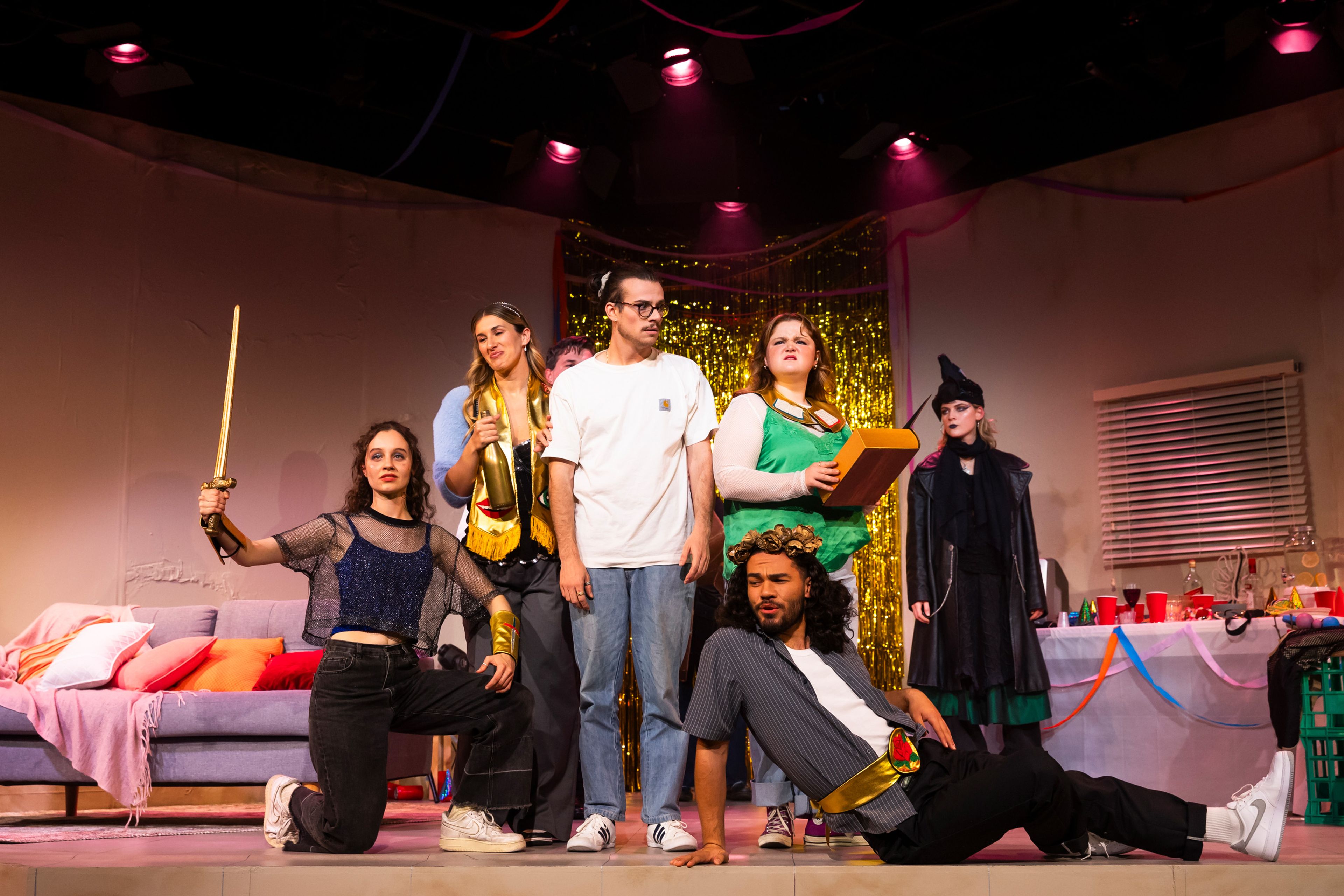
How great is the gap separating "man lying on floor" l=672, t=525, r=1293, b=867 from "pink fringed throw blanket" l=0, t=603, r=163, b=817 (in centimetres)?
246

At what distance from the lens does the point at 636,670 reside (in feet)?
10.8

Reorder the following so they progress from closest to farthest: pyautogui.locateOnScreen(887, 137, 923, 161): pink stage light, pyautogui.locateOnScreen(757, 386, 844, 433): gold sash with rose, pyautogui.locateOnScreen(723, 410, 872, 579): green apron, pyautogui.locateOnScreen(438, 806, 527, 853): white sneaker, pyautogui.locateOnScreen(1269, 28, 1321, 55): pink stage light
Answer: pyautogui.locateOnScreen(438, 806, 527, 853): white sneaker
pyautogui.locateOnScreen(723, 410, 872, 579): green apron
pyautogui.locateOnScreen(757, 386, 844, 433): gold sash with rose
pyautogui.locateOnScreen(1269, 28, 1321, 55): pink stage light
pyautogui.locateOnScreen(887, 137, 923, 161): pink stage light

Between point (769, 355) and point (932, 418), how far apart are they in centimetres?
326

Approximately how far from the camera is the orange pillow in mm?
4762

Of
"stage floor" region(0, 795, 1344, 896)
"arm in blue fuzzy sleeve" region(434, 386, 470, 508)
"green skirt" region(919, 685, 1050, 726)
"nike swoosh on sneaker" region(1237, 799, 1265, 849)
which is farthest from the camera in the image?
"green skirt" region(919, 685, 1050, 726)

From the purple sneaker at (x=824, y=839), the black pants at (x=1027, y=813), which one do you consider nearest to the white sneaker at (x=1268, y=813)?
the black pants at (x=1027, y=813)

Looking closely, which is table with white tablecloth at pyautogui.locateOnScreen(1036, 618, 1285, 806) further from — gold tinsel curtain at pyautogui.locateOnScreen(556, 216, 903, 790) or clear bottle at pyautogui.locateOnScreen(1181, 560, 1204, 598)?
gold tinsel curtain at pyautogui.locateOnScreen(556, 216, 903, 790)

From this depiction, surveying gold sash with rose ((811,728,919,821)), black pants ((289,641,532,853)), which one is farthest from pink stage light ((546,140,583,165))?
gold sash with rose ((811,728,919,821))

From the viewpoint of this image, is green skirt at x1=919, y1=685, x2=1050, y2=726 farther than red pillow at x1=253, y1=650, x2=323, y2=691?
No

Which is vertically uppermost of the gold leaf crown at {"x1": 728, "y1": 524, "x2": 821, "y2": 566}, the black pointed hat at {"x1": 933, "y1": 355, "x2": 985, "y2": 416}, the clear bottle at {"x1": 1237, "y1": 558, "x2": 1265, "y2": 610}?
the black pointed hat at {"x1": 933, "y1": 355, "x2": 985, "y2": 416}

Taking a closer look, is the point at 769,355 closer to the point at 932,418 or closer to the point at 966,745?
the point at 966,745

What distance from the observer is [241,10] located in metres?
5.38

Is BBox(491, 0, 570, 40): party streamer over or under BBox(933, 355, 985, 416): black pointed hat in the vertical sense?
over

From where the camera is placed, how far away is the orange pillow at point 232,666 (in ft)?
15.6
